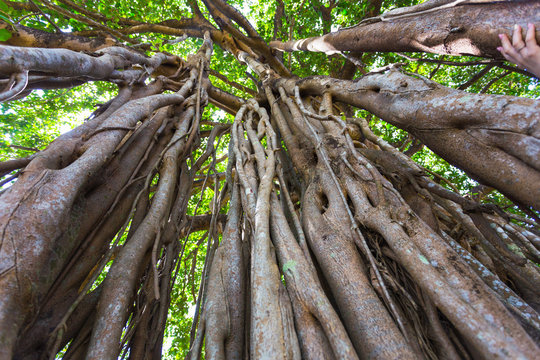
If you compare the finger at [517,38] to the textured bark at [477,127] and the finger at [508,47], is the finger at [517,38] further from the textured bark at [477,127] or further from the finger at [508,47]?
the textured bark at [477,127]

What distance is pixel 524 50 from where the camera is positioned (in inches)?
43.7

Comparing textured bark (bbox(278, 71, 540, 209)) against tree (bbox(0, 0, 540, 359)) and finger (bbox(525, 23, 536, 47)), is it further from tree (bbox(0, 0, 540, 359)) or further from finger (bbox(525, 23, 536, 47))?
finger (bbox(525, 23, 536, 47))

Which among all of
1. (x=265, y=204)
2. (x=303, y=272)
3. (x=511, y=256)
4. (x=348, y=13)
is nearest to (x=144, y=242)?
(x=265, y=204)

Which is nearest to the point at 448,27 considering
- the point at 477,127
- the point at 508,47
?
the point at 508,47

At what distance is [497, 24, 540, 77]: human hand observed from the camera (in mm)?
1069

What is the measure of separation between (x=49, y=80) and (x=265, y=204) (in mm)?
1741

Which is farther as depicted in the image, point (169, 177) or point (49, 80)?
point (169, 177)

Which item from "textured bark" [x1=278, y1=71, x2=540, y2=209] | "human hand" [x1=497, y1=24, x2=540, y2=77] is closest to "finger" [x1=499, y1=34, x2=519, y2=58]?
"human hand" [x1=497, y1=24, x2=540, y2=77]

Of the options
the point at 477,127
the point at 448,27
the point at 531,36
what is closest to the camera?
the point at 531,36

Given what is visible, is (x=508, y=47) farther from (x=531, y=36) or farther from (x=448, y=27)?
(x=448, y=27)

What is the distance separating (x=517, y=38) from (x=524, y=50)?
76 millimetres

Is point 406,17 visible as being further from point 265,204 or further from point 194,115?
point 194,115

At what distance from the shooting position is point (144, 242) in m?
1.54

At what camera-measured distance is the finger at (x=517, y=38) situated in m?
1.13
